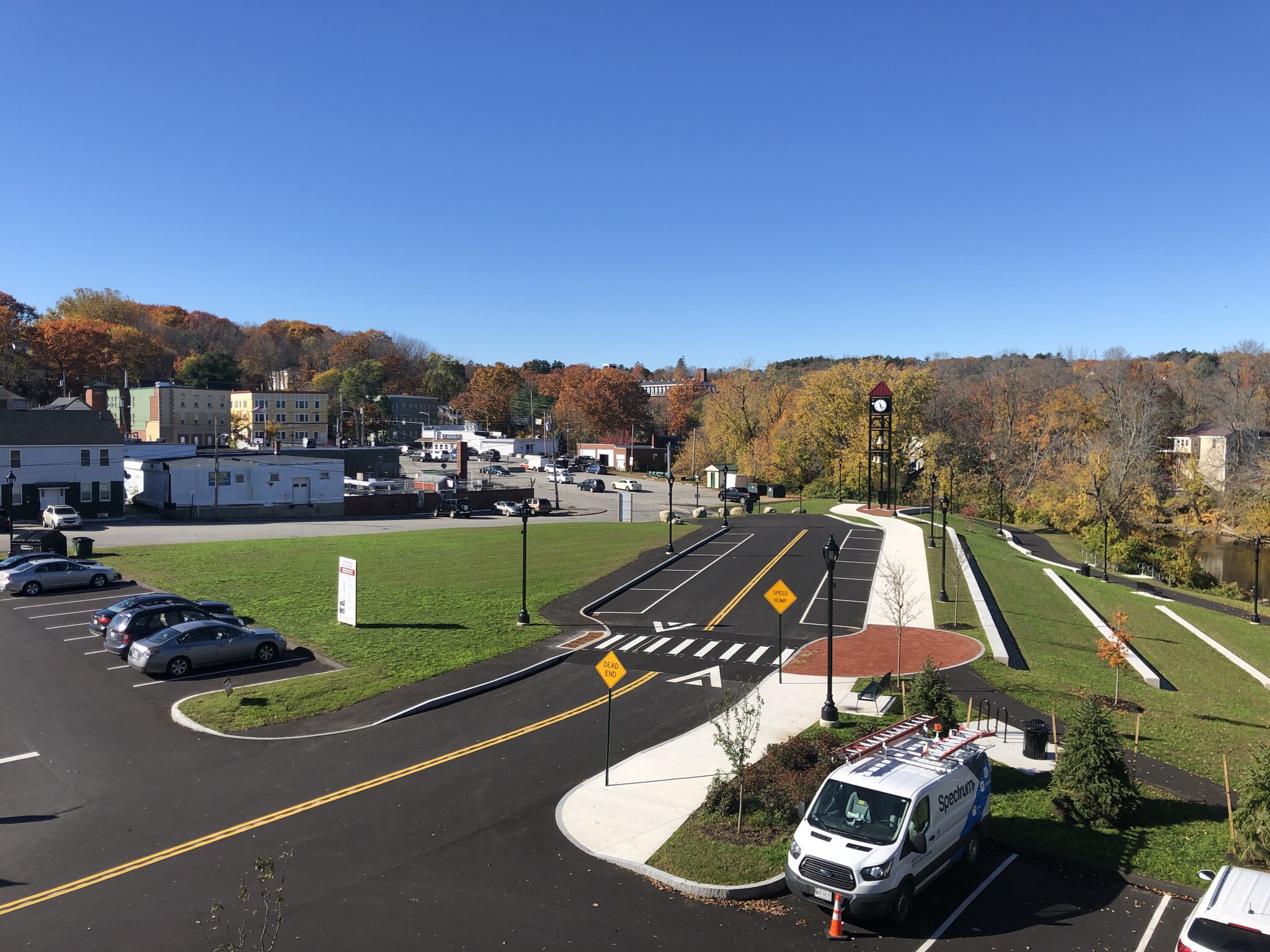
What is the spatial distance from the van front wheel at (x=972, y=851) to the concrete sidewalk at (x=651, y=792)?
4231 millimetres

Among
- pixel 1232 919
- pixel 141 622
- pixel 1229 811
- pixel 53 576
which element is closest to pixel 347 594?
pixel 141 622

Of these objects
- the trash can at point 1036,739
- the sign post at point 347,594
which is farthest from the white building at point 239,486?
the trash can at point 1036,739

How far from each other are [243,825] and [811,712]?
39.9ft

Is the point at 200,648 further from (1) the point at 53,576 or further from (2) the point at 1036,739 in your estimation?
(2) the point at 1036,739

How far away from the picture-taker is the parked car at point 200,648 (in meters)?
21.5

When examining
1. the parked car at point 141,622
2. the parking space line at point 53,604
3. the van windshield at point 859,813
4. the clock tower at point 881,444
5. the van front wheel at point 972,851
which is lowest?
the parking space line at point 53,604

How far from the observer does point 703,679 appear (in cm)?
2264

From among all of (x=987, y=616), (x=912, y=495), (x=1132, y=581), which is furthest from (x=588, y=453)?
(x=987, y=616)

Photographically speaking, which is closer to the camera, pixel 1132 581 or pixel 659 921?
pixel 659 921

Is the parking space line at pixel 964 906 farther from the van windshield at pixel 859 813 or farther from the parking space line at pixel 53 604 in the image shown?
the parking space line at pixel 53 604

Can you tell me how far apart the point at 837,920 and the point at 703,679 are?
41.1 feet

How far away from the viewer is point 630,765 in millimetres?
15914

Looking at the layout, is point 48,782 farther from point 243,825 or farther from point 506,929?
point 506,929

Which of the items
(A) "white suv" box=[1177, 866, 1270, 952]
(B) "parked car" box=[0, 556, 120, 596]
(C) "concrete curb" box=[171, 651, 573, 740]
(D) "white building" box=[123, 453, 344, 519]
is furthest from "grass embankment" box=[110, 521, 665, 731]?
(D) "white building" box=[123, 453, 344, 519]
